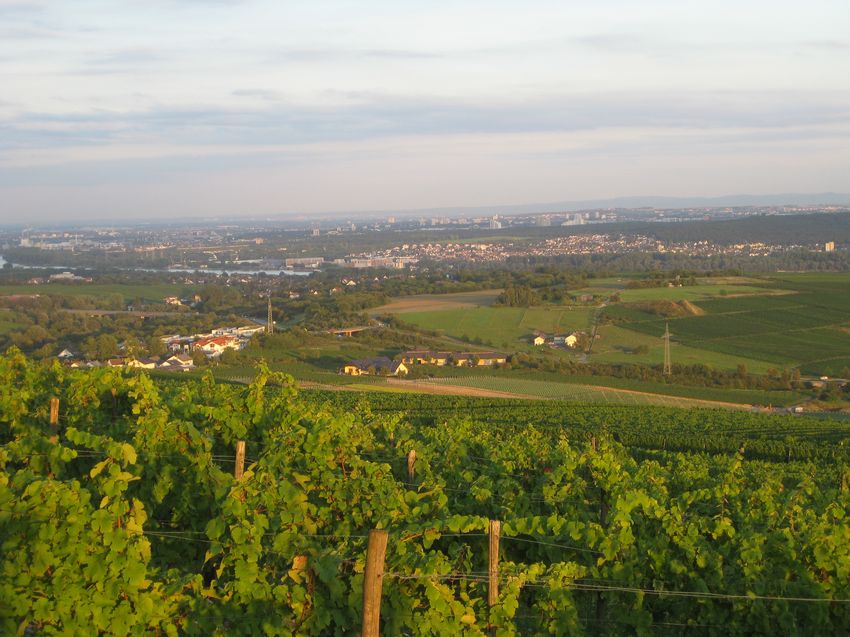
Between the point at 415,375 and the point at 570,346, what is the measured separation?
11.7 m

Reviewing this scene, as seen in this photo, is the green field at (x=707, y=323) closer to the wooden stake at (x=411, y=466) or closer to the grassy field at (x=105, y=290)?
the grassy field at (x=105, y=290)

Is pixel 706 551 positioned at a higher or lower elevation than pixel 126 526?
lower

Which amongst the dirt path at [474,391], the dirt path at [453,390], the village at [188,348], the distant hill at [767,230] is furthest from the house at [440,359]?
the distant hill at [767,230]

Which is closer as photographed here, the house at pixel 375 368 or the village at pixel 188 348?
the house at pixel 375 368

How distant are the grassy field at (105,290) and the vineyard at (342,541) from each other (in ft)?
236

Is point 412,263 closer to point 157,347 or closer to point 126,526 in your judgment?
point 157,347

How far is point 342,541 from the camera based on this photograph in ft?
19.4

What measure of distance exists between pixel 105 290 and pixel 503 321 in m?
44.5

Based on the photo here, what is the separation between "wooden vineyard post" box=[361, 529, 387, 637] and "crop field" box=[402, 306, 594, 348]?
154 ft

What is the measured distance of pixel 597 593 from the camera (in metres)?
6.27

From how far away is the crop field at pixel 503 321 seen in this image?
177ft

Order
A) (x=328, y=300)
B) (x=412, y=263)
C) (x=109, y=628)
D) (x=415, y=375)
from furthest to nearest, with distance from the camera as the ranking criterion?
(x=412, y=263), (x=328, y=300), (x=415, y=375), (x=109, y=628)

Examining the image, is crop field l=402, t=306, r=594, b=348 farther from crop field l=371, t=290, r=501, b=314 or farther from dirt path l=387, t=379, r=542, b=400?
dirt path l=387, t=379, r=542, b=400

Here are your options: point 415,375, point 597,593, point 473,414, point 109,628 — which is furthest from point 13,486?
point 415,375
